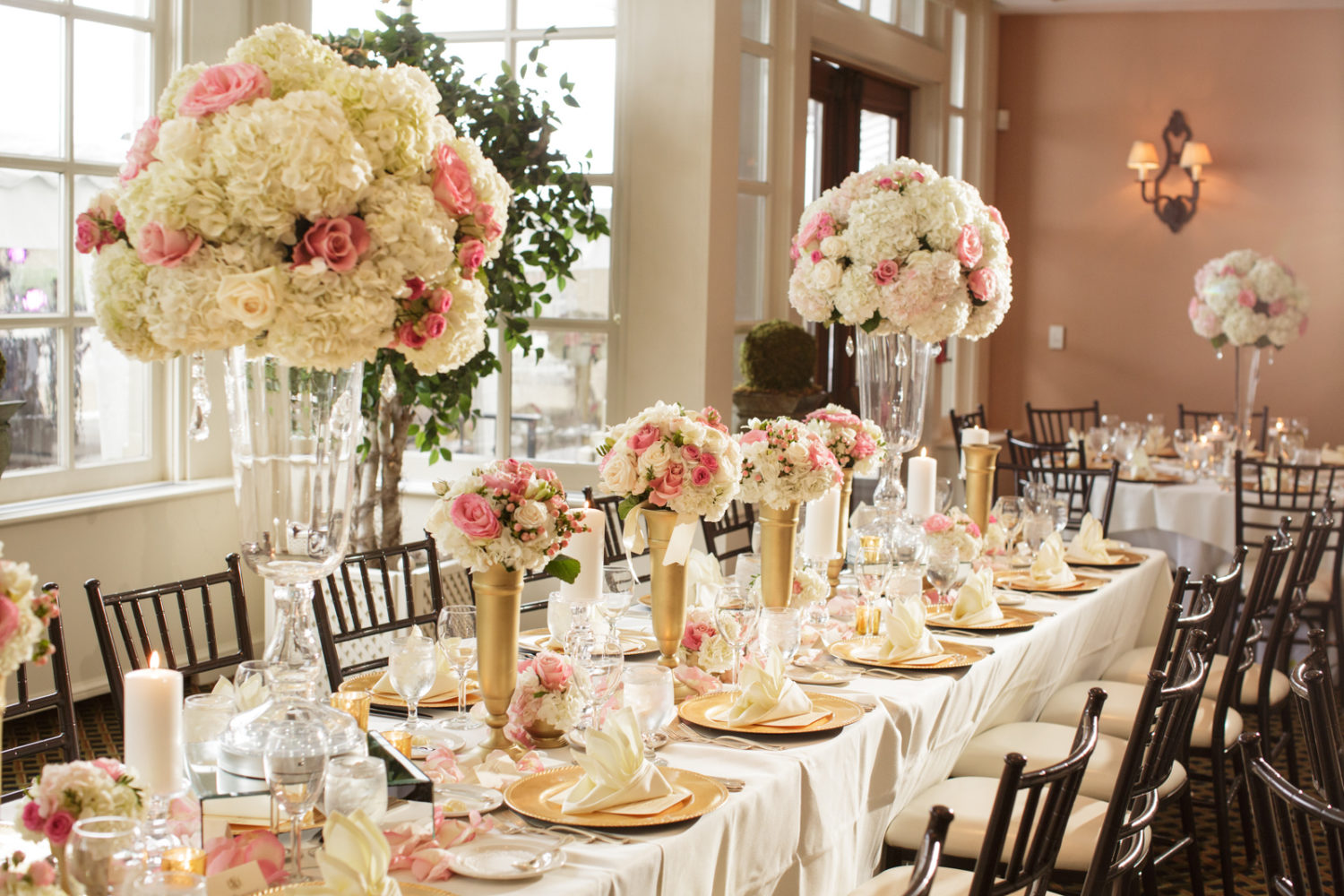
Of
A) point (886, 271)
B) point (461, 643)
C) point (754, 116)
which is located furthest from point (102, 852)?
point (754, 116)

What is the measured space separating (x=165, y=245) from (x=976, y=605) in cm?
197

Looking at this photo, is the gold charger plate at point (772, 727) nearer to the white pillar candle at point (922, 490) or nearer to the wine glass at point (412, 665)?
the wine glass at point (412, 665)

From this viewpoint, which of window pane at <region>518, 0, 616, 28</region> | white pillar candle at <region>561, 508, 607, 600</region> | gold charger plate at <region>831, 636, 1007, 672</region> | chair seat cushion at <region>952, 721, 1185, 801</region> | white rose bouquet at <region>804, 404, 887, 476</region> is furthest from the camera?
window pane at <region>518, 0, 616, 28</region>

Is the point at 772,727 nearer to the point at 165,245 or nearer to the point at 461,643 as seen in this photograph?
the point at 461,643

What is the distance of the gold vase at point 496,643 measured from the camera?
6.30 ft

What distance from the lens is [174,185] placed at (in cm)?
150

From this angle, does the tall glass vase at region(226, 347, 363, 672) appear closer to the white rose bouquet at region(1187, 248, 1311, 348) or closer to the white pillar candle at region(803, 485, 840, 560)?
the white pillar candle at region(803, 485, 840, 560)

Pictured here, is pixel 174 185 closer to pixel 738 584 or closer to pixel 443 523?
pixel 443 523

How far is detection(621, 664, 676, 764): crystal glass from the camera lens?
5.99 feet

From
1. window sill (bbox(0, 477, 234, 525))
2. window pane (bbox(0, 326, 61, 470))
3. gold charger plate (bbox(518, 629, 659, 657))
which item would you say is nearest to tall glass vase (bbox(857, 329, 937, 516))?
gold charger plate (bbox(518, 629, 659, 657))

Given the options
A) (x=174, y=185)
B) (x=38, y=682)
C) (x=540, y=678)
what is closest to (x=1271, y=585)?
(x=540, y=678)

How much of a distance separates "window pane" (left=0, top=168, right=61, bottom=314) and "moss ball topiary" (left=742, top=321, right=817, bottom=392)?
241 cm

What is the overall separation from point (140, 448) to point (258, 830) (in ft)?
11.2

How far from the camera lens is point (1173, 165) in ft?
22.5
